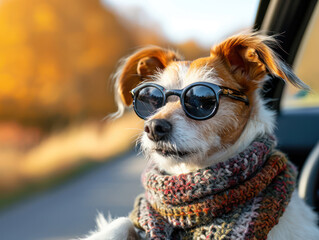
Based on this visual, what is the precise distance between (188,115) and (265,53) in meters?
0.44

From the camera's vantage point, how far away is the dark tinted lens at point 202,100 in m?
1.45

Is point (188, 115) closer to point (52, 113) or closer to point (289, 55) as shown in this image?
point (289, 55)

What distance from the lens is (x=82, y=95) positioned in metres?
8.30

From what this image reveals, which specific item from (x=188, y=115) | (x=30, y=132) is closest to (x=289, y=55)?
(x=188, y=115)

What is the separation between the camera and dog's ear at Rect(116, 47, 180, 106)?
1.90m

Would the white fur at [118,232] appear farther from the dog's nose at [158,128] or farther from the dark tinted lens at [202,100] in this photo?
the dark tinted lens at [202,100]

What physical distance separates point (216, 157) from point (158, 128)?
325 millimetres

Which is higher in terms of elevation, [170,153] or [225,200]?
[170,153]

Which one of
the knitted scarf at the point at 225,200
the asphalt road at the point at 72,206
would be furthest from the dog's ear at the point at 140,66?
the asphalt road at the point at 72,206

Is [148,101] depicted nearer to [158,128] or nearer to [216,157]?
[158,128]

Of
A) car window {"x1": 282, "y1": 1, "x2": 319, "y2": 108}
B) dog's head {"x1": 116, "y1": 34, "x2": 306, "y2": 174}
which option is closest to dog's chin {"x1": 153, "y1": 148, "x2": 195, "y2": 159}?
dog's head {"x1": 116, "y1": 34, "x2": 306, "y2": 174}

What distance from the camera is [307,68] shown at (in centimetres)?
267

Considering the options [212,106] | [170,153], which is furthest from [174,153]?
[212,106]

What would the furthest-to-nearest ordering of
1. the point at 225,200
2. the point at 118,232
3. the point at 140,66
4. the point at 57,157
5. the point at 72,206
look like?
the point at 57,157
the point at 72,206
the point at 140,66
the point at 118,232
the point at 225,200
